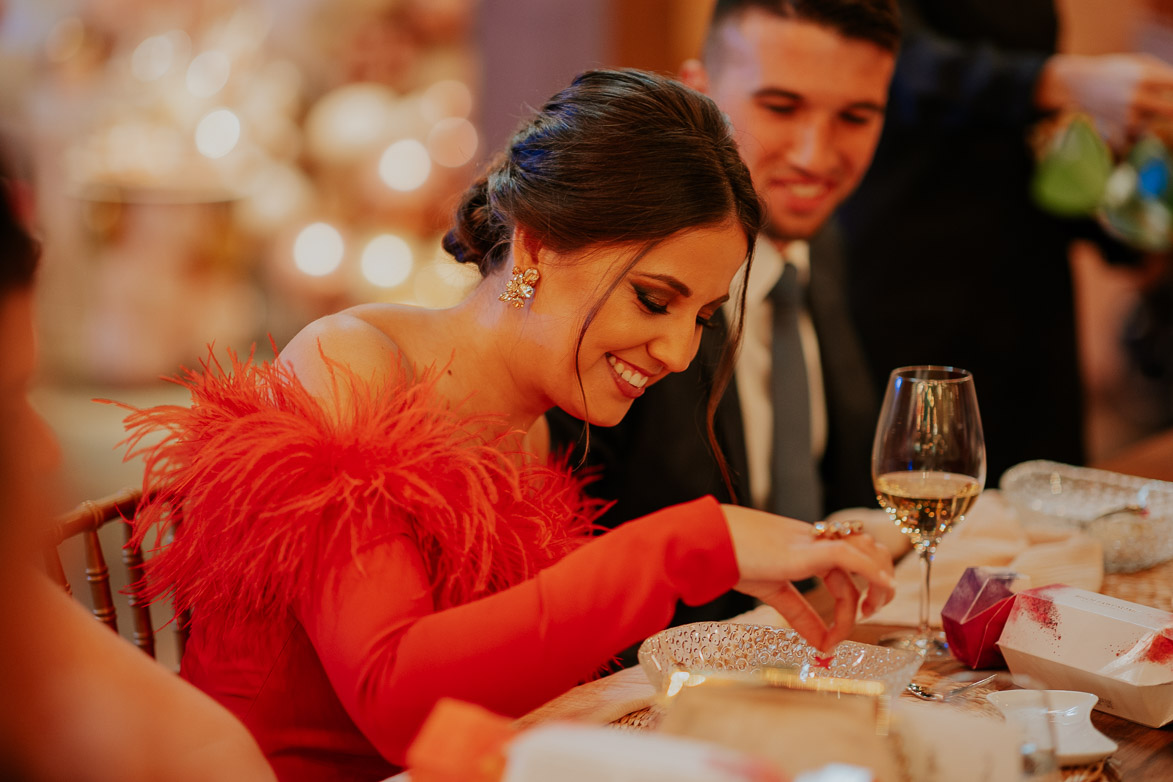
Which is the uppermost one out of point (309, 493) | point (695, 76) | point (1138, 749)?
point (695, 76)

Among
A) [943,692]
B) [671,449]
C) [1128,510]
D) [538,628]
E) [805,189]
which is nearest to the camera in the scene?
[538,628]

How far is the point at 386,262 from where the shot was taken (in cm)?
332

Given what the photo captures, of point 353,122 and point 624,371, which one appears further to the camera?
point 353,122

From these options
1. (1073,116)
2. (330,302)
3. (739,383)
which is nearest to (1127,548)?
(739,383)

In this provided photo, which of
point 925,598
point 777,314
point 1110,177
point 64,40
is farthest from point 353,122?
point 925,598

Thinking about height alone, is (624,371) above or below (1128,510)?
above

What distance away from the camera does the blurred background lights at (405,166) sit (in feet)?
10.8

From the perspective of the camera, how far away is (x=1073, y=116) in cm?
193

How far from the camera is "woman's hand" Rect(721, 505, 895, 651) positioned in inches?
31.8

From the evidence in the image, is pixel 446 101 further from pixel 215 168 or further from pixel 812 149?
pixel 812 149

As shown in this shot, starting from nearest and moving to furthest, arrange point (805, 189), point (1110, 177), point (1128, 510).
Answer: point (1128, 510) → point (805, 189) → point (1110, 177)

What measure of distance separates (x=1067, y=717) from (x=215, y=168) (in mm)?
3076

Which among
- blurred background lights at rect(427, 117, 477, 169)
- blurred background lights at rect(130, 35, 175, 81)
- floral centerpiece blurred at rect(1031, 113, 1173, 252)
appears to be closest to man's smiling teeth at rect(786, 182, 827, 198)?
floral centerpiece blurred at rect(1031, 113, 1173, 252)

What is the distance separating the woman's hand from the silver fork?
89 mm
